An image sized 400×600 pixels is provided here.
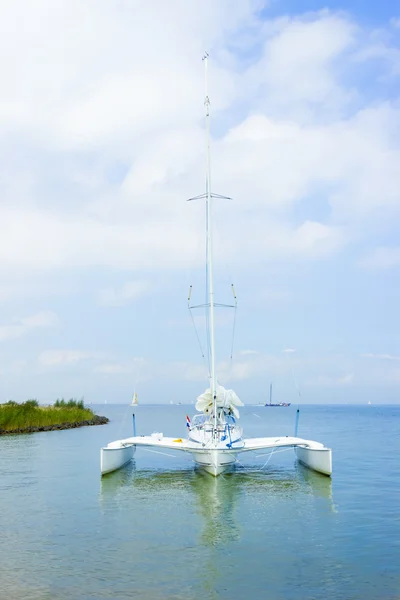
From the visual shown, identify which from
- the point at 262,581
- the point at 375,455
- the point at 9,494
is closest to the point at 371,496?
the point at 262,581

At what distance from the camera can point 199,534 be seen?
45.8ft

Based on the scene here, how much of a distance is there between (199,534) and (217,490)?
241 inches

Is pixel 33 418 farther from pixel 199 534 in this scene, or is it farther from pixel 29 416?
pixel 199 534

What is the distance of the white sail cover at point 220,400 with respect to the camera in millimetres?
26406

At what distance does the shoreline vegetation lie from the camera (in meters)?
49.2

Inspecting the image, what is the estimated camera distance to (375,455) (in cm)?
3344

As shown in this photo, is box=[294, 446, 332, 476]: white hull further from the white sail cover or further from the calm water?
the white sail cover

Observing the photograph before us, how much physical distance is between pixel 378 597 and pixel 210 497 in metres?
9.63

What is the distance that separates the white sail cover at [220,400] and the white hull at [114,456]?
145 inches

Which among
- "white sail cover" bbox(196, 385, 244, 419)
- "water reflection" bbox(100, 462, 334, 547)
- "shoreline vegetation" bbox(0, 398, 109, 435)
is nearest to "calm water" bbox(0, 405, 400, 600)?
"water reflection" bbox(100, 462, 334, 547)

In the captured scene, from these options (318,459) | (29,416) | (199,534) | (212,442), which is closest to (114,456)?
(212,442)

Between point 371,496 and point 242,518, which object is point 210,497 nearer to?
point 242,518

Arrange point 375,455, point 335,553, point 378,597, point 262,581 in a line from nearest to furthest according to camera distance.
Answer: point 378,597, point 262,581, point 335,553, point 375,455

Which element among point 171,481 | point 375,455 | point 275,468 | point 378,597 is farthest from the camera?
point 375,455
